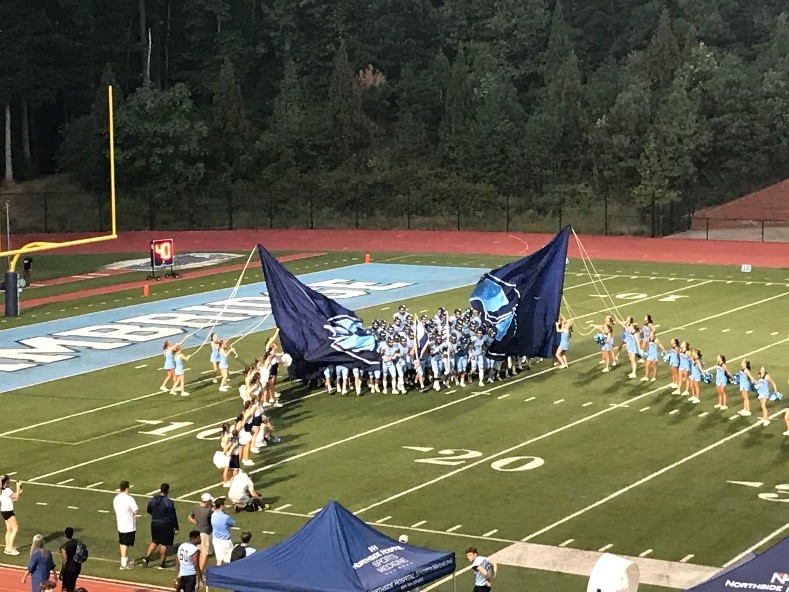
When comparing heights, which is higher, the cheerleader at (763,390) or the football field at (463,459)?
the cheerleader at (763,390)

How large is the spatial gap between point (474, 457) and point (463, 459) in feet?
0.71

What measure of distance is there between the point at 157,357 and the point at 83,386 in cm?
327

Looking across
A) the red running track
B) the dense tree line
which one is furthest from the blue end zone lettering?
the dense tree line

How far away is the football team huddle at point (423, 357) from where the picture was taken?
99.7 feet

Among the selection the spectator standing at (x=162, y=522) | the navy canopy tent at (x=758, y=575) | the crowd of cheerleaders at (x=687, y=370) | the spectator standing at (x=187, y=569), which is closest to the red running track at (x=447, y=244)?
the crowd of cheerleaders at (x=687, y=370)

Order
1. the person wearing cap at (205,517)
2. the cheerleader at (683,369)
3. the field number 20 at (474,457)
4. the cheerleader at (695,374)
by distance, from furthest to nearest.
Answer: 1. the cheerleader at (683,369)
2. the cheerleader at (695,374)
3. the field number 20 at (474,457)
4. the person wearing cap at (205,517)

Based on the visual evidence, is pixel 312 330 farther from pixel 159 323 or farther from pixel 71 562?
pixel 71 562

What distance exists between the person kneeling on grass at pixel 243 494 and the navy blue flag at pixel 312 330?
7.96 metres

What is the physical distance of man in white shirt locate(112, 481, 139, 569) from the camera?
2042 centimetres

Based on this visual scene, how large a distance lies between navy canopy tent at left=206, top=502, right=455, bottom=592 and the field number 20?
8443 mm

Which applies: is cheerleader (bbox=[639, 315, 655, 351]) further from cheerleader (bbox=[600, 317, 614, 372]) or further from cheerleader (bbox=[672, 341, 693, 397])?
cheerleader (bbox=[672, 341, 693, 397])

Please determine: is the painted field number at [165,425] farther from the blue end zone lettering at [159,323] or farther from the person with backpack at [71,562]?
the person with backpack at [71,562]

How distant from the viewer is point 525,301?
32.5 m

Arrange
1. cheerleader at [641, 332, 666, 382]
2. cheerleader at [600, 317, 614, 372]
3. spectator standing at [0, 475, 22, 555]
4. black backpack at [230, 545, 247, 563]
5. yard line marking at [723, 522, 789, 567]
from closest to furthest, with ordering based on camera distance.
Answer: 1. black backpack at [230, 545, 247, 563]
2. yard line marking at [723, 522, 789, 567]
3. spectator standing at [0, 475, 22, 555]
4. cheerleader at [641, 332, 666, 382]
5. cheerleader at [600, 317, 614, 372]
